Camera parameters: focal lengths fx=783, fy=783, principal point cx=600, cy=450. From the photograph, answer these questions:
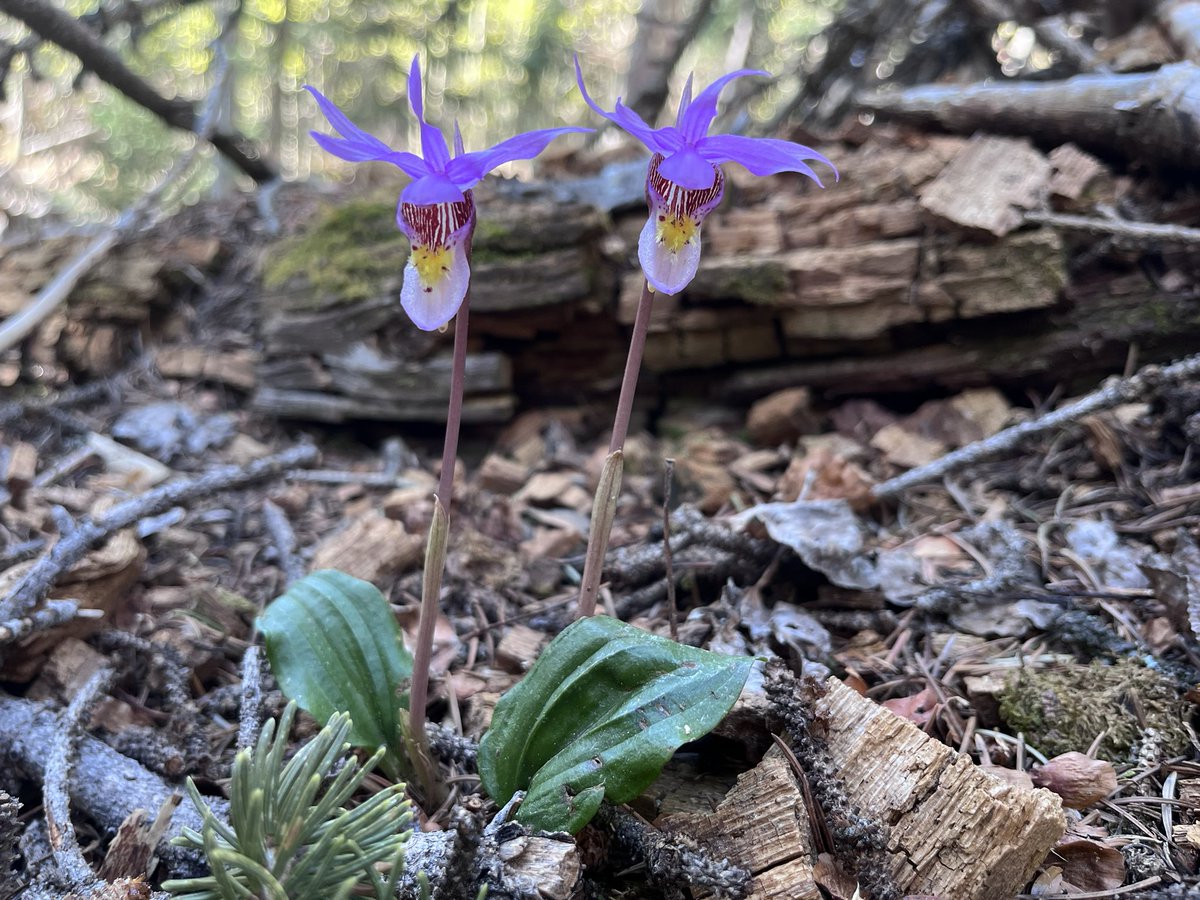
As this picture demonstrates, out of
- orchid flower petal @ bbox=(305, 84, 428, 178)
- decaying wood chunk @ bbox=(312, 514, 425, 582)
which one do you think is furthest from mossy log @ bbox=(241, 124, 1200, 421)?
orchid flower petal @ bbox=(305, 84, 428, 178)

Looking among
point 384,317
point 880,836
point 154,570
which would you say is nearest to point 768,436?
point 384,317

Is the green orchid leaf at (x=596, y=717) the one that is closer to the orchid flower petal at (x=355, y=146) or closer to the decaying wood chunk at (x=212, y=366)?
the orchid flower petal at (x=355, y=146)

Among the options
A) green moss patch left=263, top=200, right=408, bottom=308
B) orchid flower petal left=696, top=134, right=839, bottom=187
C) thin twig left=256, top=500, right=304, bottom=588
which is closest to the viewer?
orchid flower petal left=696, top=134, right=839, bottom=187

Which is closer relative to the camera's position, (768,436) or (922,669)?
(922,669)

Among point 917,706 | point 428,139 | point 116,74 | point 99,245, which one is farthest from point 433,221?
point 116,74

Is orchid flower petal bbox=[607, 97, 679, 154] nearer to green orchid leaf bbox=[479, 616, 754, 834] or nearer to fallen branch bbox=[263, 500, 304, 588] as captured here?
green orchid leaf bbox=[479, 616, 754, 834]

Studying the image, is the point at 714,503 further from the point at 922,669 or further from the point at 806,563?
the point at 922,669

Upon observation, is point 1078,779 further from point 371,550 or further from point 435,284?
point 371,550
